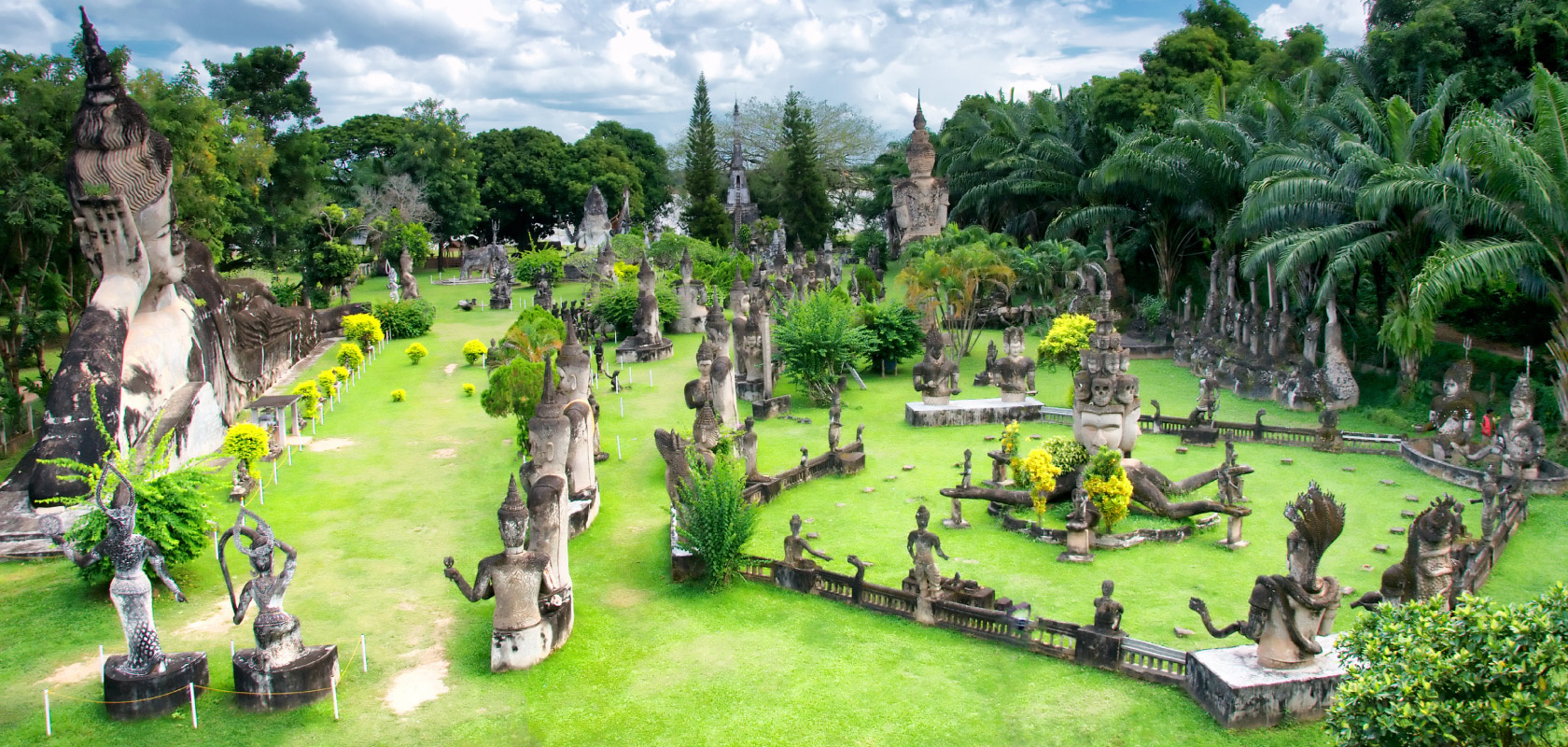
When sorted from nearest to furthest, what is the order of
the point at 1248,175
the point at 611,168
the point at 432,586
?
the point at 432,586 < the point at 1248,175 < the point at 611,168

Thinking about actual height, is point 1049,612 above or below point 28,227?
below

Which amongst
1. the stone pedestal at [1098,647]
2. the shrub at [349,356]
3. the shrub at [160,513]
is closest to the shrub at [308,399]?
the shrub at [349,356]

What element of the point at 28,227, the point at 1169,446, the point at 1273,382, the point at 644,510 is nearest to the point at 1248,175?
the point at 1273,382

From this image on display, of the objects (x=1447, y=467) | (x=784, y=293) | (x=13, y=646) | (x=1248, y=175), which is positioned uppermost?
(x=1248, y=175)

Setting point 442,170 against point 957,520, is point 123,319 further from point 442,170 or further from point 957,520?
point 442,170

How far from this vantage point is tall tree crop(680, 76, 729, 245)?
55594 millimetres

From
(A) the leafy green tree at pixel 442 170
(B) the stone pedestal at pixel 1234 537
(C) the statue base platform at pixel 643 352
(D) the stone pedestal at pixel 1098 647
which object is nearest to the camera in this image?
(D) the stone pedestal at pixel 1098 647

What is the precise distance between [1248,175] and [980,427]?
9.23 m

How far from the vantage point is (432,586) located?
44.8 ft

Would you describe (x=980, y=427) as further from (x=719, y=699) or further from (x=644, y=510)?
(x=719, y=699)

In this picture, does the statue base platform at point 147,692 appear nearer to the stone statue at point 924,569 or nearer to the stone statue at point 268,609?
the stone statue at point 268,609

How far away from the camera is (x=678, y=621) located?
Result: 1231 centimetres

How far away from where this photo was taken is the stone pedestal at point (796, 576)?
507 inches

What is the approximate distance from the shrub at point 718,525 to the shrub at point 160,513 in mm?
5962
